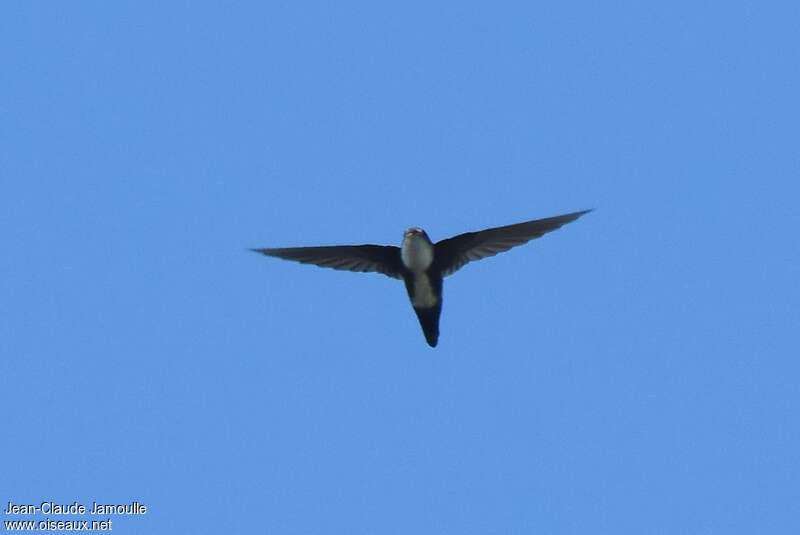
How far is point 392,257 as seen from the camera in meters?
15.4

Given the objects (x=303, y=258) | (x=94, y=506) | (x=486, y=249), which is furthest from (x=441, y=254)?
(x=94, y=506)

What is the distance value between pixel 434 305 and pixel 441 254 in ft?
1.77

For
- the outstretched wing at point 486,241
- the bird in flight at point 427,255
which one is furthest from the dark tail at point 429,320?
the outstretched wing at point 486,241

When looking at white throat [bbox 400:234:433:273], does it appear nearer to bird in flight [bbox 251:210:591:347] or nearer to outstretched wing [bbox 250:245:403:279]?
bird in flight [bbox 251:210:591:347]

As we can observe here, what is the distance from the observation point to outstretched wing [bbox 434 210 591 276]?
1507 cm

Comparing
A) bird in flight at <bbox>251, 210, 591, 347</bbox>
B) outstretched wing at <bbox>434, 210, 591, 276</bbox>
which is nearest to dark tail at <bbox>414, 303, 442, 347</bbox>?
bird in flight at <bbox>251, 210, 591, 347</bbox>

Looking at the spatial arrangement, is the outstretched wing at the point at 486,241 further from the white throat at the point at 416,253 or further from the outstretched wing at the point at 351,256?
the outstretched wing at the point at 351,256

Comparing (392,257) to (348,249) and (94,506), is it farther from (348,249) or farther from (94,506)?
(94,506)

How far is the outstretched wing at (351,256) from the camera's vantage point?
50.5 ft

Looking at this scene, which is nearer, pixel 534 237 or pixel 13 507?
pixel 13 507

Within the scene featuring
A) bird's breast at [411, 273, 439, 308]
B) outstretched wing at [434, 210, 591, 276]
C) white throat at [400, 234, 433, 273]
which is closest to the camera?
white throat at [400, 234, 433, 273]

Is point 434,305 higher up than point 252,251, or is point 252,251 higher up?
point 252,251

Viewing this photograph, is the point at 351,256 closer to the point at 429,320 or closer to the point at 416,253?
the point at 416,253

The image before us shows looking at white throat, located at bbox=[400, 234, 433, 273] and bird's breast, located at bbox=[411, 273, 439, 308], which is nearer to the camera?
white throat, located at bbox=[400, 234, 433, 273]
